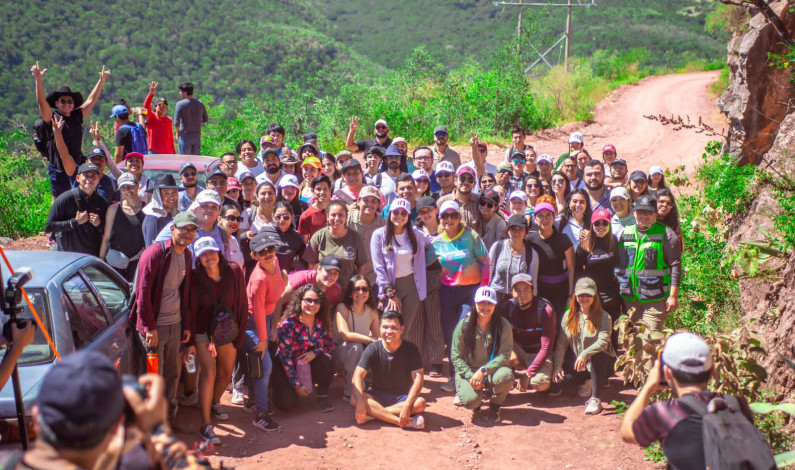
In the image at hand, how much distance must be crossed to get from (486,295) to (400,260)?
0.93m

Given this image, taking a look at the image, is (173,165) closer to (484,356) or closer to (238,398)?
(238,398)

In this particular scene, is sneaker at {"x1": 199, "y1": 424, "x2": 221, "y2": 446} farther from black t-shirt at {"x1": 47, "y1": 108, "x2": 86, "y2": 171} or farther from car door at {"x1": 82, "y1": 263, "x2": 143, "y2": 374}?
black t-shirt at {"x1": 47, "y1": 108, "x2": 86, "y2": 171}

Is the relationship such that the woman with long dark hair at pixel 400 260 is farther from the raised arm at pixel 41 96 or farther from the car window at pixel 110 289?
the raised arm at pixel 41 96

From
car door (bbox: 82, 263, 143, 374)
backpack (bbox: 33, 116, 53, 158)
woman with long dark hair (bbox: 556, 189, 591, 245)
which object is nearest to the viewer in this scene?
car door (bbox: 82, 263, 143, 374)

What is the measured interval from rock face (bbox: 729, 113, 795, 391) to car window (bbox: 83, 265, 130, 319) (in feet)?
15.7

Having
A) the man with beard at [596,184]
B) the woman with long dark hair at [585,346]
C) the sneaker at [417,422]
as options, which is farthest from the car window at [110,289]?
the man with beard at [596,184]

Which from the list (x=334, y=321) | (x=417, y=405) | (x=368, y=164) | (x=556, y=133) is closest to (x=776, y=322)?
(x=417, y=405)

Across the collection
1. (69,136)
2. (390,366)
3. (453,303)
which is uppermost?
(69,136)

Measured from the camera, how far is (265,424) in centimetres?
609

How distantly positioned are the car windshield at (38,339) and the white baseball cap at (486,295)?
346 centimetres

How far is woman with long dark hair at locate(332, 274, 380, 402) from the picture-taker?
6.66m

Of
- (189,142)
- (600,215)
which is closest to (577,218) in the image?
(600,215)

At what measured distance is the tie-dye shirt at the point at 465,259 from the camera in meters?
7.09

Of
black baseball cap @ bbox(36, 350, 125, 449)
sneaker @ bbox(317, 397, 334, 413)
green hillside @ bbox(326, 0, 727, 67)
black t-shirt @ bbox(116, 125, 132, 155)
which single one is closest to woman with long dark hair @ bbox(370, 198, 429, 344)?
sneaker @ bbox(317, 397, 334, 413)
